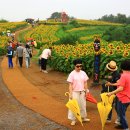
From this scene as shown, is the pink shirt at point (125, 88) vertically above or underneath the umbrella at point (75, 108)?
above

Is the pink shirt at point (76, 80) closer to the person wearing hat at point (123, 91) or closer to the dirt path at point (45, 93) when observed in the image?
the dirt path at point (45, 93)

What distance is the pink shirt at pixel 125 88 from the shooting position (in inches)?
301

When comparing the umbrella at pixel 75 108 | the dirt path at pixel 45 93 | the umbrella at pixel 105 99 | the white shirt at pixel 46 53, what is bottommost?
the dirt path at pixel 45 93

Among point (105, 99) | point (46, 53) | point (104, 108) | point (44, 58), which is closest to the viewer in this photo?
point (104, 108)

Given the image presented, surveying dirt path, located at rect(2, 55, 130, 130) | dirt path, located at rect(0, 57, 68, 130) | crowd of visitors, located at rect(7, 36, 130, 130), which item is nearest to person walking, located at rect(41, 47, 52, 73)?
dirt path, located at rect(2, 55, 130, 130)

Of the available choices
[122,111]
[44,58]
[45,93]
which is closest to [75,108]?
[122,111]

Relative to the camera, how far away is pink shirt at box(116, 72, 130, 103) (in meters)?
7.64

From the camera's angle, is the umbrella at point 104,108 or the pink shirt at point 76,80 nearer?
the umbrella at point 104,108

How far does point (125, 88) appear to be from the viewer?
25.4 feet

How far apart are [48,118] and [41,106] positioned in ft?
5.10

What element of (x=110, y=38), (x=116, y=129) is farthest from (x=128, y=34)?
(x=116, y=129)

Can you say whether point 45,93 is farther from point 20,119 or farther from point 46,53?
point 46,53

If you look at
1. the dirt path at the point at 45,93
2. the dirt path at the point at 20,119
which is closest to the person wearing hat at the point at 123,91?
the dirt path at the point at 45,93

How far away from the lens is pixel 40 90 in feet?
46.1
